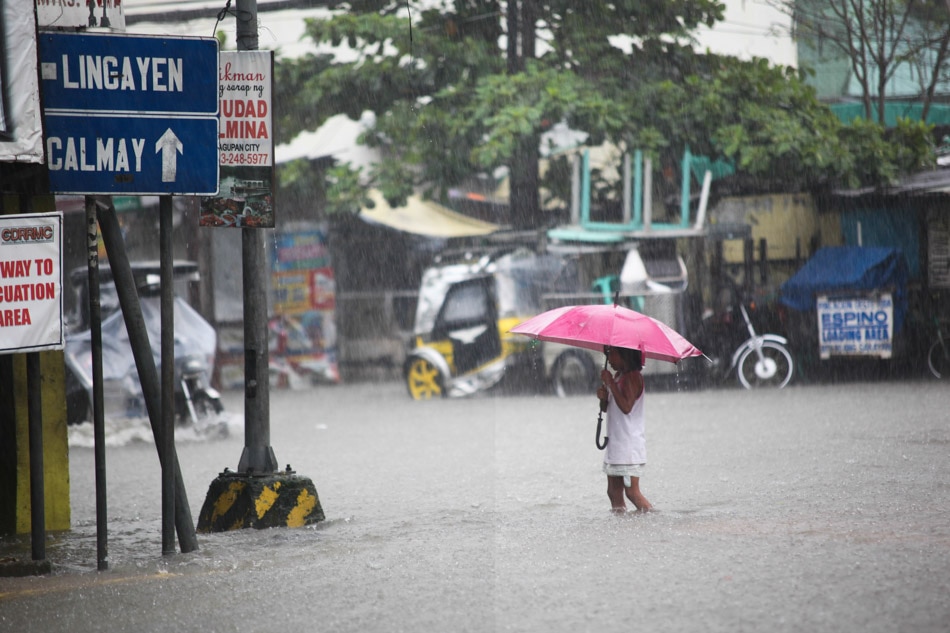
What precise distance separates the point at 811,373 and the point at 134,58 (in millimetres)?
13065

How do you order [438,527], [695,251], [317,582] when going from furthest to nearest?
[695,251], [438,527], [317,582]

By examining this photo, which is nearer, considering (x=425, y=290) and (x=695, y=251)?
(x=425, y=290)

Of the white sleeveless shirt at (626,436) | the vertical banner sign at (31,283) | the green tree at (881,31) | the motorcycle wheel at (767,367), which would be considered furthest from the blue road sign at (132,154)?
the green tree at (881,31)

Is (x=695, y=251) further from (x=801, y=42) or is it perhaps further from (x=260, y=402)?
(x=260, y=402)

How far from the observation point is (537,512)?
725 centimetres

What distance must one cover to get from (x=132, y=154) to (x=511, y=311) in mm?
10211

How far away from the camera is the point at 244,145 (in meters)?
6.89

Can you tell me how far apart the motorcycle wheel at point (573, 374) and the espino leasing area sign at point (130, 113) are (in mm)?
9905

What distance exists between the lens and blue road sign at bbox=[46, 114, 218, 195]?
583 cm

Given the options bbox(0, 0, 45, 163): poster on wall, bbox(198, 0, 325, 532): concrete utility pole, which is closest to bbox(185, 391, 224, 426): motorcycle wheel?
bbox(198, 0, 325, 532): concrete utility pole

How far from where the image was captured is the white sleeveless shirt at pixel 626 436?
22.4 feet

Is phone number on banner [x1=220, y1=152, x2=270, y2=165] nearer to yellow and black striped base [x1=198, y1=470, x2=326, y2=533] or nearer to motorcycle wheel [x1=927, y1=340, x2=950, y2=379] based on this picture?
yellow and black striped base [x1=198, y1=470, x2=326, y2=533]

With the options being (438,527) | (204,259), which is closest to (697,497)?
(438,527)

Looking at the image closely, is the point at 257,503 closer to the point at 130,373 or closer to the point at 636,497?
the point at 636,497
